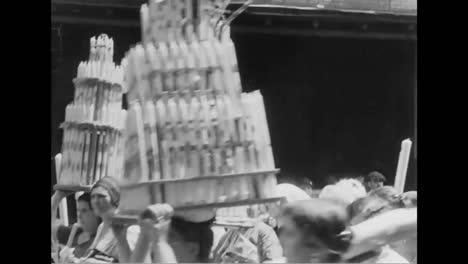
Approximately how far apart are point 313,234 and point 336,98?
748mm

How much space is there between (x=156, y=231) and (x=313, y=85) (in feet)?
3.40

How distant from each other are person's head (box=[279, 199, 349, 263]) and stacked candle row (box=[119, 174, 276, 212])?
204mm

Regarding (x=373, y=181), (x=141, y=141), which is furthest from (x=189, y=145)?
(x=373, y=181)

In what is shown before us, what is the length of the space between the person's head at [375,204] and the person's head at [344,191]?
0.10 ft

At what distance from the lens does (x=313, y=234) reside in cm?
360

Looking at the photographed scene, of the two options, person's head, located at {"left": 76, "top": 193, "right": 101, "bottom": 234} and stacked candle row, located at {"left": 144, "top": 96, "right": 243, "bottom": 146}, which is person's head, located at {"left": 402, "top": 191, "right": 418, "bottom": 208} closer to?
stacked candle row, located at {"left": 144, "top": 96, "right": 243, "bottom": 146}

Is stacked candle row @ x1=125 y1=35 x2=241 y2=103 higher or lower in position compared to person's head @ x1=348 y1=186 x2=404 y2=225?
higher

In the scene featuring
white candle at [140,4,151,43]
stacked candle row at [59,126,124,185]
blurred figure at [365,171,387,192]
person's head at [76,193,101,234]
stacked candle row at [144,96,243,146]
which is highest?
white candle at [140,4,151,43]

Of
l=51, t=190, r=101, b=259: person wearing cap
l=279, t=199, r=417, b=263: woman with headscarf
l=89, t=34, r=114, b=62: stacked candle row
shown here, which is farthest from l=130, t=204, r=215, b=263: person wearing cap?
l=89, t=34, r=114, b=62: stacked candle row

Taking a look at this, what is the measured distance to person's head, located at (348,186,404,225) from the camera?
385 cm

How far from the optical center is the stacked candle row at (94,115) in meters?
3.88

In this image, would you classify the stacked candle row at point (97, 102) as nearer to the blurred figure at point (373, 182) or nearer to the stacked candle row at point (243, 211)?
the stacked candle row at point (243, 211)

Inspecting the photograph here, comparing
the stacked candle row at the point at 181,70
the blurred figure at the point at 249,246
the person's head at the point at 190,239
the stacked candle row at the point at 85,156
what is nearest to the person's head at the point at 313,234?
the blurred figure at the point at 249,246
